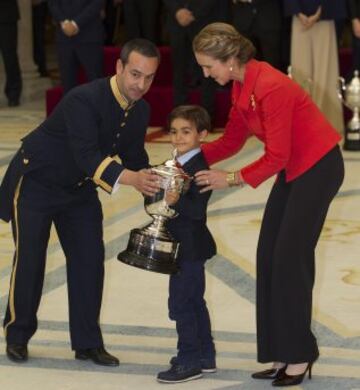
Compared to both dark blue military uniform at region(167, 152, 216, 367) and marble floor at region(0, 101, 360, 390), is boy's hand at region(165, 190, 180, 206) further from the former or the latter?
marble floor at region(0, 101, 360, 390)

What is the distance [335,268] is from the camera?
7492 mm

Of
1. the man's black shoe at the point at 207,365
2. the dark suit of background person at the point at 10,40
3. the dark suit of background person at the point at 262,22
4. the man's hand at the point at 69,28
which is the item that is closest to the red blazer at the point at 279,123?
the man's black shoe at the point at 207,365

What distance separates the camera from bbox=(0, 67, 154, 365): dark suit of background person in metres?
5.41

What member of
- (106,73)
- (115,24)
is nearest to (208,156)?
(106,73)

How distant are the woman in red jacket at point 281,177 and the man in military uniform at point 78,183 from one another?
12.3 inches

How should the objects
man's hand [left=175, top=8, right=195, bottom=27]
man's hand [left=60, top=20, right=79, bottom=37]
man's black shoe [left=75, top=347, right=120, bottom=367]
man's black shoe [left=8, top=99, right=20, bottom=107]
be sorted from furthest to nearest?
man's black shoe [left=8, top=99, right=20, bottom=107] → man's hand [left=60, top=20, right=79, bottom=37] → man's hand [left=175, top=8, right=195, bottom=27] → man's black shoe [left=75, top=347, right=120, bottom=367]

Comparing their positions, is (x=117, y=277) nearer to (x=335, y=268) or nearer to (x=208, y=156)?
(x=335, y=268)

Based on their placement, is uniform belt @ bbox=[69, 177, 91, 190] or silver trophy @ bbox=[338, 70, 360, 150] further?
silver trophy @ bbox=[338, 70, 360, 150]

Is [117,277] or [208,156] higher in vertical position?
[208,156]

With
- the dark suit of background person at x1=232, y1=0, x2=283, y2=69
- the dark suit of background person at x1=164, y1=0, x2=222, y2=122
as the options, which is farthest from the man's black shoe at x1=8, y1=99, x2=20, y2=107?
the dark suit of background person at x1=232, y1=0, x2=283, y2=69

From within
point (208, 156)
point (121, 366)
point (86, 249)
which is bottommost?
point (121, 366)

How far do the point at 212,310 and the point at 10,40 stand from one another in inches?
311

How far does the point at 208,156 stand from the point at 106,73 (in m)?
7.90

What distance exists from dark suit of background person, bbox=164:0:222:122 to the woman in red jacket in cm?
633
